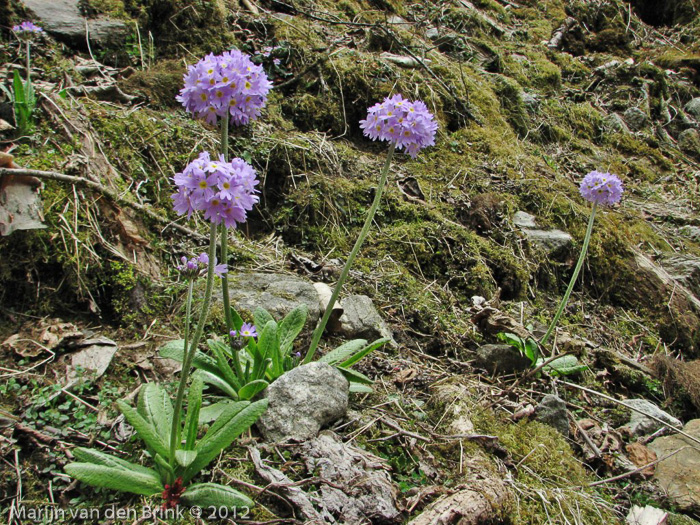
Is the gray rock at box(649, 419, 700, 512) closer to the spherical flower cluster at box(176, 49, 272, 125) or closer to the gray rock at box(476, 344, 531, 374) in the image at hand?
the gray rock at box(476, 344, 531, 374)

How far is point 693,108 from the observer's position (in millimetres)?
8969

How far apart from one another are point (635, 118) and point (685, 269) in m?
4.36

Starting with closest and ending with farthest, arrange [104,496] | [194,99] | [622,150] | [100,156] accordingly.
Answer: [104,496] → [194,99] → [100,156] → [622,150]

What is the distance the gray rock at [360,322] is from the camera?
299cm

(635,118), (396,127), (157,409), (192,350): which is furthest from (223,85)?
(635,118)

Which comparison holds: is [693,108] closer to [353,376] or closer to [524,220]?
[524,220]

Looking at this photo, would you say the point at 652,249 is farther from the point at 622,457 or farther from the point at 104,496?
the point at 104,496

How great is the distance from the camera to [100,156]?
304 centimetres

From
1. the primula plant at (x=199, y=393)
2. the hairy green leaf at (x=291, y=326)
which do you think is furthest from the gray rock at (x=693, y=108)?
the primula plant at (x=199, y=393)

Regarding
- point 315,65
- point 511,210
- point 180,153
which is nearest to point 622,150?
point 511,210

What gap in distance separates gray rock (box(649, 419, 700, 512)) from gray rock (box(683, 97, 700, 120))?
335 inches

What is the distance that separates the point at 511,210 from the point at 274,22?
3.41 metres

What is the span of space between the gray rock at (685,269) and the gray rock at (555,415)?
3.21m

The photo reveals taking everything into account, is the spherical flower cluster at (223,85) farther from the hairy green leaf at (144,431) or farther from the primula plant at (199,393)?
the hairy green leaf at (144,431)
